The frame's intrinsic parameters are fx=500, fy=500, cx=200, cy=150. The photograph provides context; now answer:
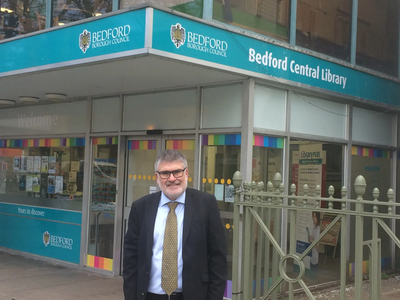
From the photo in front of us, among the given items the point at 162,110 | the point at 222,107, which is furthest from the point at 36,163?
the point at 222,107

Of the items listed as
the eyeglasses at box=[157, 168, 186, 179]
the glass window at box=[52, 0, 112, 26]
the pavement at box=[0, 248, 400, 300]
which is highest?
the glass window at box=[52, 0, 112, 26]

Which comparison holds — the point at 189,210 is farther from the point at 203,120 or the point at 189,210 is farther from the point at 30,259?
the point at 30,259

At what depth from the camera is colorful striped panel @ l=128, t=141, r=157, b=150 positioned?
7.80 meters

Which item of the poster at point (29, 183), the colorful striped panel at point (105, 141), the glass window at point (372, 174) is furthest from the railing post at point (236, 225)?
the poster at point (29, 183)

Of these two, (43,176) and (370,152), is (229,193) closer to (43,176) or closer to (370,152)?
(370,152)

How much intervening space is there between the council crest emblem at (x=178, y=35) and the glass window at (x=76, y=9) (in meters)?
1.60

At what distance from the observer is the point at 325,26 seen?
26.1 feet

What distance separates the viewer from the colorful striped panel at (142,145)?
7800 millimetres

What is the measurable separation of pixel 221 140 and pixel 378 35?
3.98 m

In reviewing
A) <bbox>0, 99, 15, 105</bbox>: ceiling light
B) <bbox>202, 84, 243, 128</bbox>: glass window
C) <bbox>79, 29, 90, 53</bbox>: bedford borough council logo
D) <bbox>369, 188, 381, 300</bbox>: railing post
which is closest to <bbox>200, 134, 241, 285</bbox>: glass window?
<bbox>202, 84, 243, 128</bbox>: glass window

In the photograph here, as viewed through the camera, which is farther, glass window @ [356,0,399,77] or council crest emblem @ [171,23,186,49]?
glass window @ [356,0,399,77]

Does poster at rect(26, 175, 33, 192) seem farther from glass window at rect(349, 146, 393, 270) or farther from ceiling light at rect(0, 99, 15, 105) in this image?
glass window at rect(349, 146, 393, 270)

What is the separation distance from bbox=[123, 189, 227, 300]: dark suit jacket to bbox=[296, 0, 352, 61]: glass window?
464cm

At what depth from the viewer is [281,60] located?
6898 millimetres
